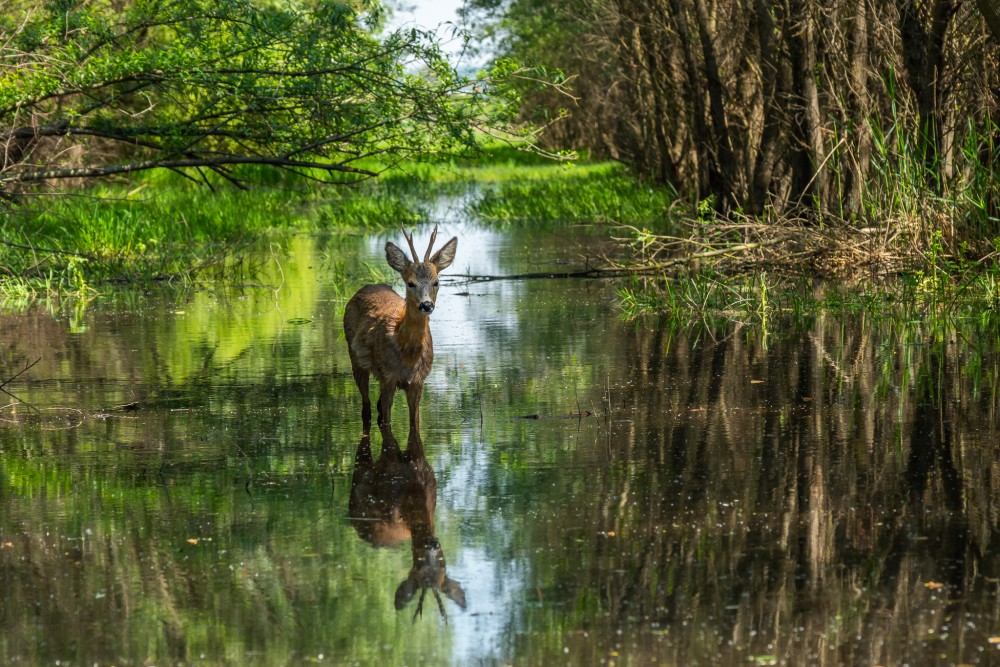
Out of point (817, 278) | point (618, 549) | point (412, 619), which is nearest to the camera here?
point (412, 619)

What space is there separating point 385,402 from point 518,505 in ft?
6.68

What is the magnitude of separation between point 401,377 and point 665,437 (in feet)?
4.85

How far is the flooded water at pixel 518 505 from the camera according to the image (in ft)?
15.9

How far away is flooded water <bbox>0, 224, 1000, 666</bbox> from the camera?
4.84 meters

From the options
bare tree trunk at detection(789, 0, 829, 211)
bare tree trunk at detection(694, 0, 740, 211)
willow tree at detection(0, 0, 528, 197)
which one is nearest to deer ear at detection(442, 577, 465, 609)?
willow tree at detection(0, 0, 528, 197)

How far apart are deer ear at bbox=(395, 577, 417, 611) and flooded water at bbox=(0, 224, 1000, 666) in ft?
0.04

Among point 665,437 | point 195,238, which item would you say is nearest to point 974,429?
point 665,437

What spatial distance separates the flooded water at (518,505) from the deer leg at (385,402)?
17 centimetres

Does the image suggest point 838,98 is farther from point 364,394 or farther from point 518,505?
point 518,505

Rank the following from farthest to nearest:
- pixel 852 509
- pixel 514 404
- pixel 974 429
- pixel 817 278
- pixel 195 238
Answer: pixel 195 238 → pixel 817 278 → pixel 514 404 → pixel 974 429 → pixel 852 509

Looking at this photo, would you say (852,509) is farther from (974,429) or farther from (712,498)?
(974,429)

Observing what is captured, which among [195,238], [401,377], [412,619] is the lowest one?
[412,619]

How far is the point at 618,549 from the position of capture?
5.77 metres

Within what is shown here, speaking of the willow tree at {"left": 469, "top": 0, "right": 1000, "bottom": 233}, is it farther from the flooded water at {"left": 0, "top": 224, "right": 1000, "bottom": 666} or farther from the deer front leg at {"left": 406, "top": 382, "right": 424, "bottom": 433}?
the deer front leg at {"left": 406, "top": 382, "right": 424, "bottom": 433}
